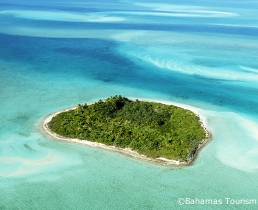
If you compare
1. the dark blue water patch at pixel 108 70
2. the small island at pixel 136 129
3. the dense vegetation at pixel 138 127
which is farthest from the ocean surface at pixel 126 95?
the dense vegetation at pixel 138 127

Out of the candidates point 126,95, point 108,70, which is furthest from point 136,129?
point 108,70

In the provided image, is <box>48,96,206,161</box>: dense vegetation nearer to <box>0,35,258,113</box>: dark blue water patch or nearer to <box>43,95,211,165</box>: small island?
<box>43,95,211,165</box>: small island

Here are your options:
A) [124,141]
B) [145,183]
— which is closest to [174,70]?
[124,141]

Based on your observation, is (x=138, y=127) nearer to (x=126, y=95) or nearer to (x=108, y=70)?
(x=126, y=95)

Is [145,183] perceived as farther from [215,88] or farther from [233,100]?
[215,88]

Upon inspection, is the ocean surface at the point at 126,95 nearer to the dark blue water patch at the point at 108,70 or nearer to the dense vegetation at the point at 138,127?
the dark blue water patch at the point at 108,70
